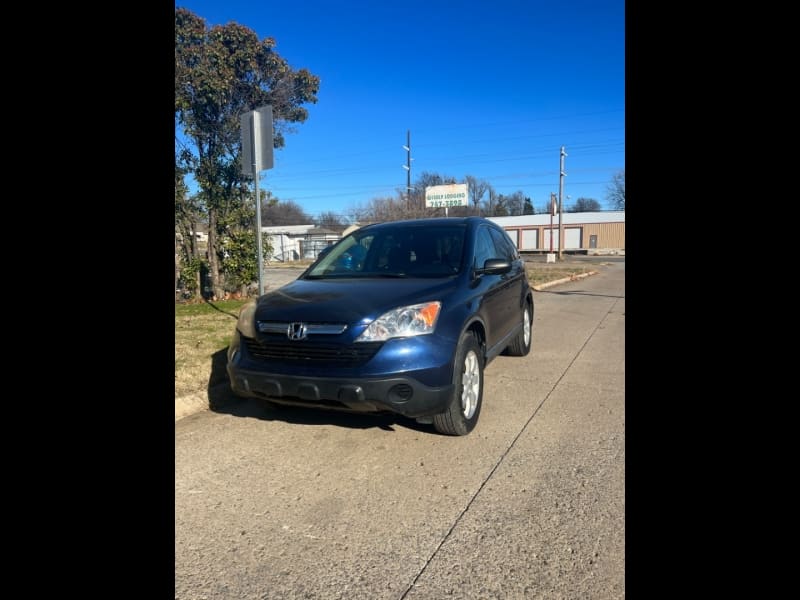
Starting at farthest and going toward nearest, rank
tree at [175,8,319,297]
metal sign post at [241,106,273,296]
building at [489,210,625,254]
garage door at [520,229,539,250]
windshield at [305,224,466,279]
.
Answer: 1. garage door at [520,229,539,250]
2. building at [489,210,625,254]
3. tree at [175,8,319,297]
4. metal sign post at [241,106,273,296]
5. windshield at [305,224,466,279]

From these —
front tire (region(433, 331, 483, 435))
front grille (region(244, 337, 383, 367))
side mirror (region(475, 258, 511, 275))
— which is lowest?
front tire (region(433, 331, 483, 435))

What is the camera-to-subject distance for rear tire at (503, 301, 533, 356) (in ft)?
20.0

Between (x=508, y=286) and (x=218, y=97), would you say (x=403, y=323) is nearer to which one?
(x=508, y=286)

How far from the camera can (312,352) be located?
3311mm

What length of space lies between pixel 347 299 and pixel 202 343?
125 inches

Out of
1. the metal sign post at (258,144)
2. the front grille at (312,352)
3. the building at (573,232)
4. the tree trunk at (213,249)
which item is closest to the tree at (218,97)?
the tree trunk at (213,249)

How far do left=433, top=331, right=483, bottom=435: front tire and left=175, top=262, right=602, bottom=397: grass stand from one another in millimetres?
2398

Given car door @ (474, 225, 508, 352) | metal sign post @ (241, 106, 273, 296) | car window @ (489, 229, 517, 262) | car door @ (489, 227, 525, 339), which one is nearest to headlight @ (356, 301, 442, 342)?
car door @ (474, 225, 508, 352)

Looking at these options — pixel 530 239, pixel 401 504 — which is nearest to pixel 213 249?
pixel 401 504

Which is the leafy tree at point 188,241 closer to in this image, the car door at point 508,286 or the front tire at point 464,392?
the car door at point 508,286

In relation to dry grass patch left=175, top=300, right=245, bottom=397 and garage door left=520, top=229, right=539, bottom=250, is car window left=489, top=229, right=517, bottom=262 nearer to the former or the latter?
dry grass patch left=175, top=300, right=245, bottom=397
